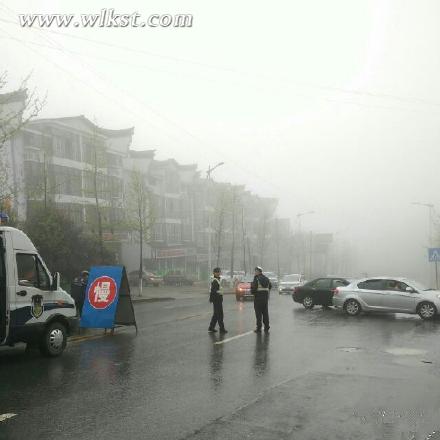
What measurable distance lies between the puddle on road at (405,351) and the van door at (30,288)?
23.1 feet

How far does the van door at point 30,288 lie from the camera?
954 cm

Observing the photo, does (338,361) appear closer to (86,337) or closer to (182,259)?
(86,337)

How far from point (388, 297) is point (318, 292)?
4.38 meters

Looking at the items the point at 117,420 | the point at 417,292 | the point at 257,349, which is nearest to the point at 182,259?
the point at 417,292

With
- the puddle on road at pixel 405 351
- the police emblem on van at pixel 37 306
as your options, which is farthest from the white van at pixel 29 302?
the puddle on road at pixel 405 351

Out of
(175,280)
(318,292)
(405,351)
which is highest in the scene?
(318,292)

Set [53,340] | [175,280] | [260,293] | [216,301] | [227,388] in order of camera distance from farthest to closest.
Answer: [175,280] < [260,293] < [216,301] < [53,340] < [227,388]

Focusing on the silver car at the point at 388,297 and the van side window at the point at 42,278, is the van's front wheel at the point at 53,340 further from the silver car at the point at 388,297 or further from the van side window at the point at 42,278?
the silver car at the point at 388,297


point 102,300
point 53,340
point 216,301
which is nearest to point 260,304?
point 216,301

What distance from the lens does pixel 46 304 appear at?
33.3ft

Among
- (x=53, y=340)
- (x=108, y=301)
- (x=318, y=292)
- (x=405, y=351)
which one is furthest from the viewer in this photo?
(x=318, y=292)

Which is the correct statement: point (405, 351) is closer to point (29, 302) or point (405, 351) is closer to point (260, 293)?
point (260, 293)

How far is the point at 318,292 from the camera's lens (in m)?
22.1

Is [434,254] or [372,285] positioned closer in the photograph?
[372,285]
